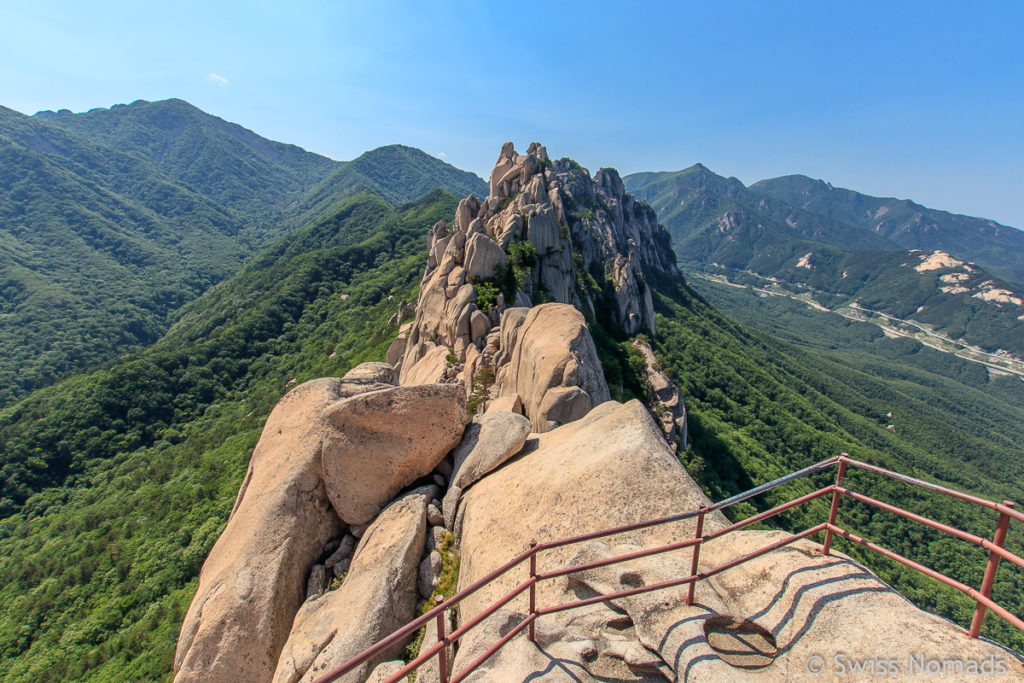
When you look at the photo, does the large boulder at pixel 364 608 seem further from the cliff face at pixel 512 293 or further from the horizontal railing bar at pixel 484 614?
the cliff face at pixel 512 293

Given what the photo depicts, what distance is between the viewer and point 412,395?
39.2ft

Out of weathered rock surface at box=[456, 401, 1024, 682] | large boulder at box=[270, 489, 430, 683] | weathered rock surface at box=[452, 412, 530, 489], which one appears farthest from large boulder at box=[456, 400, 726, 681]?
large boulder at box=[270, 489, 430, 683]

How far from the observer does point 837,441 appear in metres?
67.1

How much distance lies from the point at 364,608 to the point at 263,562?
10.2 ft

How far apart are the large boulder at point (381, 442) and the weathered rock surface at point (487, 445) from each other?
56 centimetres

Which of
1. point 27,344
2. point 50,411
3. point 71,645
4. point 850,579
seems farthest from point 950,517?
point 27,344

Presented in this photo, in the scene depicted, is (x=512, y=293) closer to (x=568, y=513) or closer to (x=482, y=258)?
(x=482, y=258)

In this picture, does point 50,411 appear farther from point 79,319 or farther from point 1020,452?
point 1020,452

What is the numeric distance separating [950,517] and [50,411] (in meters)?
145

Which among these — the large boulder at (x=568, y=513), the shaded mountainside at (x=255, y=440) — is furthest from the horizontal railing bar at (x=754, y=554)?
the shaded mountainside at (x=255, y=440)

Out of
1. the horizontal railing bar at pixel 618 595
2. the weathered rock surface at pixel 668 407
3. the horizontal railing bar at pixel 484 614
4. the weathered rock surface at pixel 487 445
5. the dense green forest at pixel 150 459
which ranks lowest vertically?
the dense green forest at pixel 150 459

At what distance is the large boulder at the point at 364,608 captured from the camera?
8211 millimetres

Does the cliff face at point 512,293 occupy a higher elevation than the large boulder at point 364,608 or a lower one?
higher

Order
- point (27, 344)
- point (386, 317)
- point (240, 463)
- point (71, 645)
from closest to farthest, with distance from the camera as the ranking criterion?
1. point (71, 645)
2. point (240, 463)
3. point (386, 317)
4. point (27, 344)
